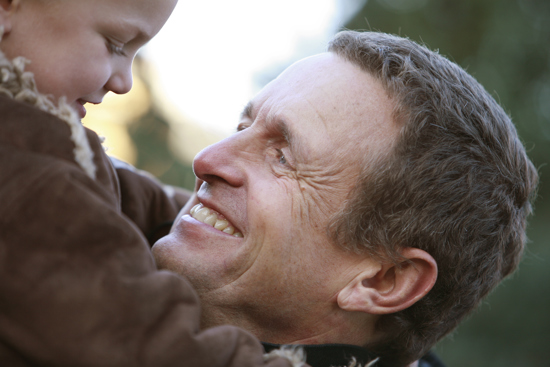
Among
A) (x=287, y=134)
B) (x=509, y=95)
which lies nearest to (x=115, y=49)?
(x=287, y=134)

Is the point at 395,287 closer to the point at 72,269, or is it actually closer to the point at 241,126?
the point at 241,126

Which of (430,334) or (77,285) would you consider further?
(430,334)

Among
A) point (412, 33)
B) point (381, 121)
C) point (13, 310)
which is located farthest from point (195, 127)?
point (13, 310)

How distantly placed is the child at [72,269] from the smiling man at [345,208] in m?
0.56

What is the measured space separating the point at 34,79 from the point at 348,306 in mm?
1369

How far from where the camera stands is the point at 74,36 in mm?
1410

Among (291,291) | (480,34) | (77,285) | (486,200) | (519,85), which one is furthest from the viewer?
(480,34)

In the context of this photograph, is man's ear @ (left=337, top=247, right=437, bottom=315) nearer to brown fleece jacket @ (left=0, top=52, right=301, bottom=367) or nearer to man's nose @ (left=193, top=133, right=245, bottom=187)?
man's nose @ (left=193, top=133, right=245, bottom=187)

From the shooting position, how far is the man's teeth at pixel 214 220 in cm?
190

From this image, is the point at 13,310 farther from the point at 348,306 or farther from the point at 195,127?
the point at 195,127

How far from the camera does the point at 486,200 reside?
80.2 inches

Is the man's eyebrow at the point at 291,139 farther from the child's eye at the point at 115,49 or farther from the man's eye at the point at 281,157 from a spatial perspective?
the child's eye at the point at 115,49

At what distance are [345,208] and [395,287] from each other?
396 mm

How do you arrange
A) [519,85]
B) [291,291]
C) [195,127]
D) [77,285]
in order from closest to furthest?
[77,285]
[291,291]
[519,85]
[195,127]
